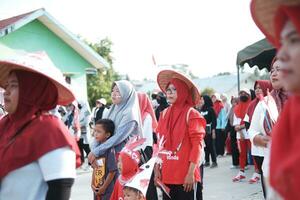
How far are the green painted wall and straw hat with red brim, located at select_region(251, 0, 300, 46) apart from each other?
14798mm

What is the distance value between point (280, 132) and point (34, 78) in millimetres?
1469

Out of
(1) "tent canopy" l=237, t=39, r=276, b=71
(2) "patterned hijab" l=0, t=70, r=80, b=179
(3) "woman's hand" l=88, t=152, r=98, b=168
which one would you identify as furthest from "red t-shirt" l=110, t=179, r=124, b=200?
(1) "tent canopy" l=237, t=39, r=276, b=71

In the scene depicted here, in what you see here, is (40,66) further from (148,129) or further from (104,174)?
(148,129)

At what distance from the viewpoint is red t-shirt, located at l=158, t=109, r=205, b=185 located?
14.6ft

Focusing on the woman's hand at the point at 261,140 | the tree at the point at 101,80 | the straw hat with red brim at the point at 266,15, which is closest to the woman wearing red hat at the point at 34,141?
the straw hat with red brim at the point at 266,15

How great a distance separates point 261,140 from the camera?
3.49 metres

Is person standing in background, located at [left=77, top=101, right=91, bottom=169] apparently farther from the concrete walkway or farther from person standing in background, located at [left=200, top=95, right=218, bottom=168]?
the concrete walkway

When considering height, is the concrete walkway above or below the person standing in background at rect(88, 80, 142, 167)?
below

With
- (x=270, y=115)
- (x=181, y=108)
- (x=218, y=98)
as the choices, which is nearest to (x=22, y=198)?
(x=270, y=115)

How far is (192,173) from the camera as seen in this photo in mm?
4395

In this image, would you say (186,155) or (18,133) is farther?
(186,155)

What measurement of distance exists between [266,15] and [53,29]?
53.4 feet

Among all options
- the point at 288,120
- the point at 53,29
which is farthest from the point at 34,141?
the point at 53,29

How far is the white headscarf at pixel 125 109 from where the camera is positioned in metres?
4.97
